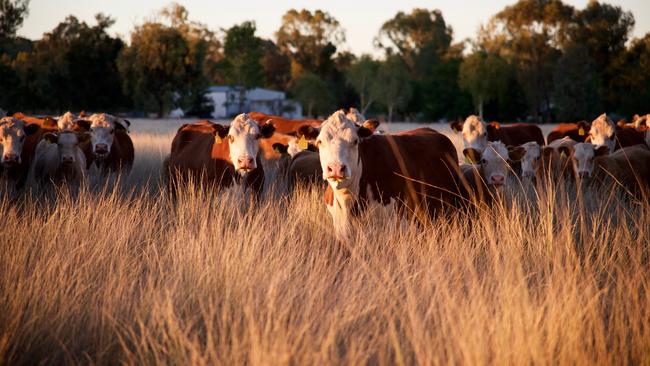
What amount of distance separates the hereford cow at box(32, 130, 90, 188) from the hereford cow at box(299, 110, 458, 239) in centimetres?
510

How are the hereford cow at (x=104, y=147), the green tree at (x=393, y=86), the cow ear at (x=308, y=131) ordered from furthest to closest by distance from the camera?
the green tree at (x=393, y=86) → the hereford cow at (x=104, y=147) → the cow ear at (x=308, y=131)

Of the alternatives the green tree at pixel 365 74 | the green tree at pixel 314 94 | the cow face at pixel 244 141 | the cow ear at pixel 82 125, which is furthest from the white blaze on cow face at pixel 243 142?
the green tree at pixel 314 94

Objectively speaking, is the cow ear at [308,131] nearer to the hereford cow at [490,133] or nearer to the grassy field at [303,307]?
the grassy field at [303,307]

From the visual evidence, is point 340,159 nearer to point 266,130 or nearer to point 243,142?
point 243,142

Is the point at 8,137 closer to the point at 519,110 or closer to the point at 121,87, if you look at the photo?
the point at 121,87

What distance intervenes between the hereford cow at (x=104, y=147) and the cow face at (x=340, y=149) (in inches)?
235

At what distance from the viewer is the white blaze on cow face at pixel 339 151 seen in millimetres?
6012

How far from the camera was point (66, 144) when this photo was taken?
10.7m

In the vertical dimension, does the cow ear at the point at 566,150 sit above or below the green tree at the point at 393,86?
below

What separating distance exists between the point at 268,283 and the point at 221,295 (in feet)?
1.06

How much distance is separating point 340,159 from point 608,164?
246 inches

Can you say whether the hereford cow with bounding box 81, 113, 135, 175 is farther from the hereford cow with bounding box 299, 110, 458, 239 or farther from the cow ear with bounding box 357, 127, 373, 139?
the cow ear with bounding box 357, 127, 373, 139

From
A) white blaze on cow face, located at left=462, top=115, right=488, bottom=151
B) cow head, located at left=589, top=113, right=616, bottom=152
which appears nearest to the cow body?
white blaze on cow face, located at left=462, top=115, right=488, bottom=151

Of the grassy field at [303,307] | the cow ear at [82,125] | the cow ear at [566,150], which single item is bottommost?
the grassy field at [303,307]
